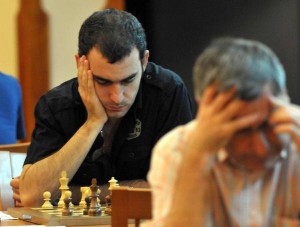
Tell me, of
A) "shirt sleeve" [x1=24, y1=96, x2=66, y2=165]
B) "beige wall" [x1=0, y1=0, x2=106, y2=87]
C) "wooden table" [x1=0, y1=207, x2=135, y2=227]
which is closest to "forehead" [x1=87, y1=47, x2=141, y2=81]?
"shirt sleeve" [x1=24, y1=96, x2=66, y2=165]

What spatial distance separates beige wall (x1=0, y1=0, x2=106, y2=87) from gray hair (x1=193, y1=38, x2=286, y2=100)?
4427mm

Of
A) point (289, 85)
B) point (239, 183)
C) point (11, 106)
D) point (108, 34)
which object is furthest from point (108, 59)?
point (289, 85)

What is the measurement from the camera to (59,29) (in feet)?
20.2

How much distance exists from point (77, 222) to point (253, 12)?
146 inches

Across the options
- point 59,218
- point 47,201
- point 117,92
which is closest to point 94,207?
point 59,218

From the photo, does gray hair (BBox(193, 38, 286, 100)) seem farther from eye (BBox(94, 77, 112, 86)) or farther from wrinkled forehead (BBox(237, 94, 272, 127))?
eye (BBox(94, 77, 112, 86))

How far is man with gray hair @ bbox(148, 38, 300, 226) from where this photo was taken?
64.8 inches

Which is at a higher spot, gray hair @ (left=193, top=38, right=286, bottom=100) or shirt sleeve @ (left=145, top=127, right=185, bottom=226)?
gray hair @ (left=193, top=38, right=286, bottom=100)

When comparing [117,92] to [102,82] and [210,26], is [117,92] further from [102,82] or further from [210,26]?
[210,26]

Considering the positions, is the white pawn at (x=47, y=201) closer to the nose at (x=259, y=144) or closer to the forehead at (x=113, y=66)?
the forehead at (x=113, y=66)

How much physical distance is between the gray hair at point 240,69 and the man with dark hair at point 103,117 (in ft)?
4.68

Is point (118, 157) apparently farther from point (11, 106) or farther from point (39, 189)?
point (11, 106)

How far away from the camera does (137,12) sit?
6.34m

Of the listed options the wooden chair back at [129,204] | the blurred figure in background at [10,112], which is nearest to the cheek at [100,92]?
the wooden chair back at [129,204]
